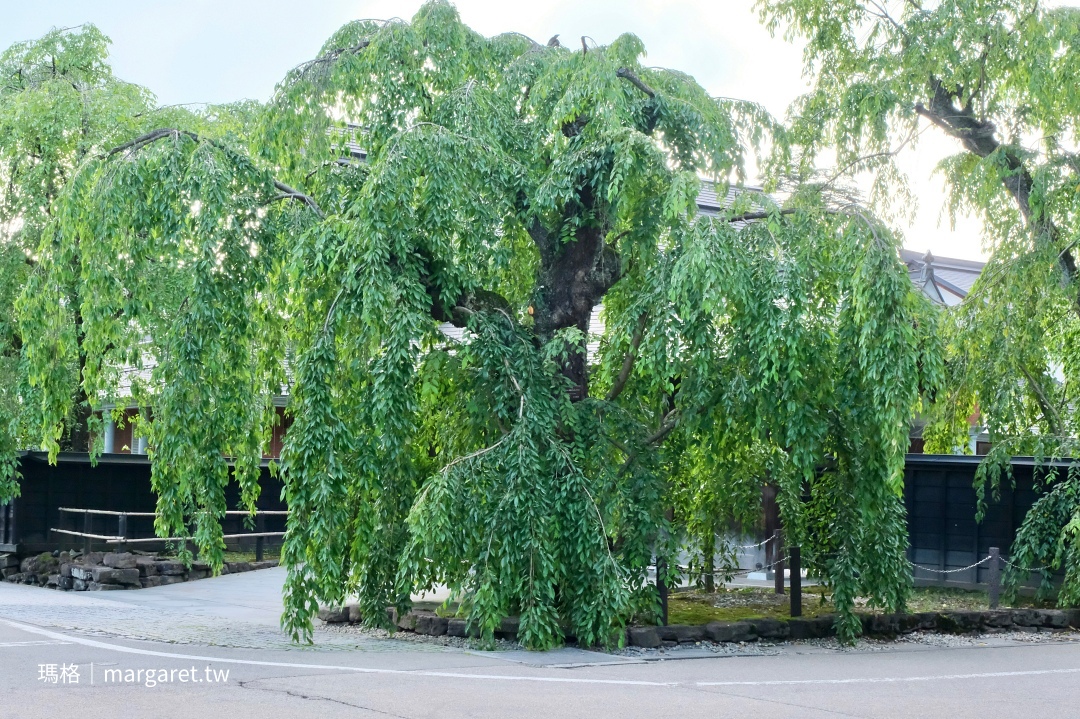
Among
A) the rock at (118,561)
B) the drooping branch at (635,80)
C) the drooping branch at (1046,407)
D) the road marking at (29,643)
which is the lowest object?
the road marking at (29,643)

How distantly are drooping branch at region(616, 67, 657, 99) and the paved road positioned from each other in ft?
20.6

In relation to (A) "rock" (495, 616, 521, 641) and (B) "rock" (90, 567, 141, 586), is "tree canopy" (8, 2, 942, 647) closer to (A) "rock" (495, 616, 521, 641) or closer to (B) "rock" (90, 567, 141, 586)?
(A) "rock" (495, 616, 521, 641)

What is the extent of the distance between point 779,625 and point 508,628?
11.6 feet

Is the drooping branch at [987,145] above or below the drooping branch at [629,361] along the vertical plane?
above

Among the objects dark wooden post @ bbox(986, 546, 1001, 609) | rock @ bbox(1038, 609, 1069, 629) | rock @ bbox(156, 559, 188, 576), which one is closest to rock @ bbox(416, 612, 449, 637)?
rock @ bbox(156, 559, 188, 576)

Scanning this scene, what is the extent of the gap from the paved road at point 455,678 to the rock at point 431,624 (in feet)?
2.26

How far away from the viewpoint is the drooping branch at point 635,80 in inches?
486

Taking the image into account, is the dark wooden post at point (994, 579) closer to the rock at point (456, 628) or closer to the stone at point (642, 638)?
the stone at point (642, 638)

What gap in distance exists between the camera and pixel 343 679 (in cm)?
927

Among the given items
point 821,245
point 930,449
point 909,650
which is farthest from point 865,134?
point 909,650

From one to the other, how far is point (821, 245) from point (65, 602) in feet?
37.7

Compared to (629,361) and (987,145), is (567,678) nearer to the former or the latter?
(629,361)

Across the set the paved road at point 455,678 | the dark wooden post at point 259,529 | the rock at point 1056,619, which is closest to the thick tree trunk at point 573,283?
the paved road at point 455,678

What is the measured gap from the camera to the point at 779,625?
13133mm
